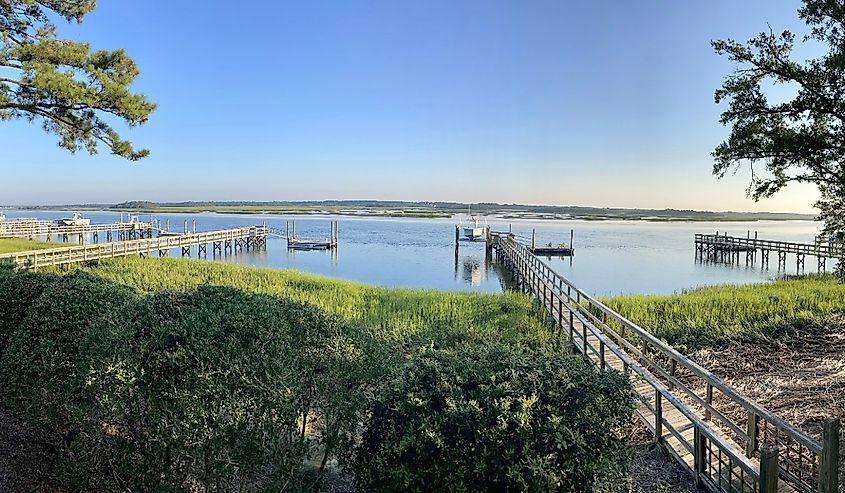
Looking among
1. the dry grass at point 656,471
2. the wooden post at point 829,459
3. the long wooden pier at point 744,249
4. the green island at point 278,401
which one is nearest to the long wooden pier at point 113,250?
the green island at point 278,401

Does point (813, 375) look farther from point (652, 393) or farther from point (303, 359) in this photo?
point (303, 359)

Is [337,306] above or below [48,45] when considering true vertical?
below

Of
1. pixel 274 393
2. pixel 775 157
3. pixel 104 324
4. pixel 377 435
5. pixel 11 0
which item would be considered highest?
pixel 11 0

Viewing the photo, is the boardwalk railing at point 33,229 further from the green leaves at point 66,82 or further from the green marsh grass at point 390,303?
the green leaves at point 66,82

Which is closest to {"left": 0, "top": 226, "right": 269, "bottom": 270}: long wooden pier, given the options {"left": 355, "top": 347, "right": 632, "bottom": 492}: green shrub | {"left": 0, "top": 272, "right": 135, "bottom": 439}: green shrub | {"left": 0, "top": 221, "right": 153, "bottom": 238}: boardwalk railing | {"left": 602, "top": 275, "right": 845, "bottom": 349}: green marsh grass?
{"left": 0, "top": 272, "right": 135, "bottom": 439}: green shrub

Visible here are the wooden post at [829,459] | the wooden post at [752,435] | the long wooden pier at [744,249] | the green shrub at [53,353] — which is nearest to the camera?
the wooden post at [829,459]

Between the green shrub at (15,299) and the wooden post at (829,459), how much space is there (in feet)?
23.8

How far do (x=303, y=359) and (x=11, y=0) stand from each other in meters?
13.8

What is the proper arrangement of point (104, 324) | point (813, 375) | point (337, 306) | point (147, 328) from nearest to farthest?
point (147, 328)
point (104, 324)
point (813, 375)
point (337, 306)

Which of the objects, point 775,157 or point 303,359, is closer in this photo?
point 303,359

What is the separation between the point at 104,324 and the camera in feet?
13.5

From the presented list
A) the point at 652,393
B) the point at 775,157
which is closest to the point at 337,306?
the point at 652,393

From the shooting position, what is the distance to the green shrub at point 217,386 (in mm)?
3463

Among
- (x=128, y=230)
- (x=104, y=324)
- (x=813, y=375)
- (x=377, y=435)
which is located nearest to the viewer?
(x=377, y=435)
